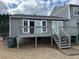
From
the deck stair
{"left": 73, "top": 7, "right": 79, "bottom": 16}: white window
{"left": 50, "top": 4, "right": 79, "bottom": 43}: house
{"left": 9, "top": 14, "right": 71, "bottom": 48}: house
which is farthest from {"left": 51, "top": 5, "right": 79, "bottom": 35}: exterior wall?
the deck stair

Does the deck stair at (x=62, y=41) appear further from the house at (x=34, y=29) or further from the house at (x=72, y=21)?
the house at (x=72, y=21)

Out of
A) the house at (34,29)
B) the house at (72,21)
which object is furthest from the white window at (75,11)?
the house at (34,29)

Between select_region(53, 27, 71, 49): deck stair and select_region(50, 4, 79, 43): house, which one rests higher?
select_region(50, 4, 79, 43): house

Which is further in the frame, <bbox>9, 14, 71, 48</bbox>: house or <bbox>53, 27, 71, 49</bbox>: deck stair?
<bbox>9, 14, 71, 48</bbox>: house

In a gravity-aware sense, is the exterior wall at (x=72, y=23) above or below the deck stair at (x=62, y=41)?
above

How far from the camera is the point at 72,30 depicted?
2266 centimetres

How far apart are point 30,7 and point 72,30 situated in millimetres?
40840

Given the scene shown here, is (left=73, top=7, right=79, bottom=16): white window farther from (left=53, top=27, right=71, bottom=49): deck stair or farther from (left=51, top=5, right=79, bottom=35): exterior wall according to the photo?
(left=53, top=27, right=71, bottom=49): deck stair

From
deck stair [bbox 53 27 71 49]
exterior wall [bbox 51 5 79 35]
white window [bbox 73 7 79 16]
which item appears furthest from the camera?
white window [bbox 73 7 79 16]

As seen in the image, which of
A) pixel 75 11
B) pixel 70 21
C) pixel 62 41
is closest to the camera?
pixel 62 41

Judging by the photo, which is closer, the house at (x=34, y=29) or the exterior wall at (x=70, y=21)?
the house at (x=34, y=29)

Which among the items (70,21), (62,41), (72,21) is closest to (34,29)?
(62,41)

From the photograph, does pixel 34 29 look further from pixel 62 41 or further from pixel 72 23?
pixel 72 23

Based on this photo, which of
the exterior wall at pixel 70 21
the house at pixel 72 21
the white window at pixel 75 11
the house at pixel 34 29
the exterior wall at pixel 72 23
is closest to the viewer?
the house at pixel 34 29
